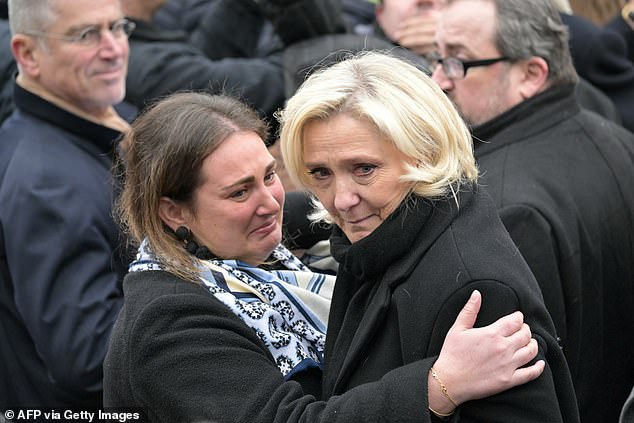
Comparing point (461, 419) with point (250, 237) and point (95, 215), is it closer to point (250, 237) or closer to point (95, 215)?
point (250, 237)

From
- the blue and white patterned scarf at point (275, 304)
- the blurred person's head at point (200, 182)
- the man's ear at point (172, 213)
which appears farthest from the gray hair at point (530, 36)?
the man's ear at point (172, 213)

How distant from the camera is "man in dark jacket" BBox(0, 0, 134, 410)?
3270mm

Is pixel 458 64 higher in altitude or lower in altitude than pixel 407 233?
lower

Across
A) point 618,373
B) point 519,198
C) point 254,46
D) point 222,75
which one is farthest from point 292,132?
point 254,46

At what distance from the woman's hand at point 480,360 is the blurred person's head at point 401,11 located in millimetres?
2815

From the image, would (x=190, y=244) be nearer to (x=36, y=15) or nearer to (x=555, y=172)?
(x=555, y=172)

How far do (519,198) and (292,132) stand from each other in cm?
103

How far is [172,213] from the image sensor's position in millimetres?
2621

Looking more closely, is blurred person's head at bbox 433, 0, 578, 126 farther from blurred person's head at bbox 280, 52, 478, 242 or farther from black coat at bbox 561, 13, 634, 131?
black coat at bbox 561, 13, 634, 131

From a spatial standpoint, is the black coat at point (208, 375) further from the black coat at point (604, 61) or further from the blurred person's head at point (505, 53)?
the black coat at point (604, 61)

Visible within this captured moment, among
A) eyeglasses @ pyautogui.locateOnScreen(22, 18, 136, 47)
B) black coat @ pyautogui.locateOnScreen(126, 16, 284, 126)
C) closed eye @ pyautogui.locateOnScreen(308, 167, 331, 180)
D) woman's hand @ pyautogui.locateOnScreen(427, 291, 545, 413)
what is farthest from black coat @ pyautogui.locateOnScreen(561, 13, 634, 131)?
woman's hand @ pyautogui.locateOnScreen(427, 291, 545, 413)

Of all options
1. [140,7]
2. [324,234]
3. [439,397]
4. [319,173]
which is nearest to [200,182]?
[319,173]

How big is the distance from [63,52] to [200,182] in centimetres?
144

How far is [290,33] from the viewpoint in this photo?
4367mm
